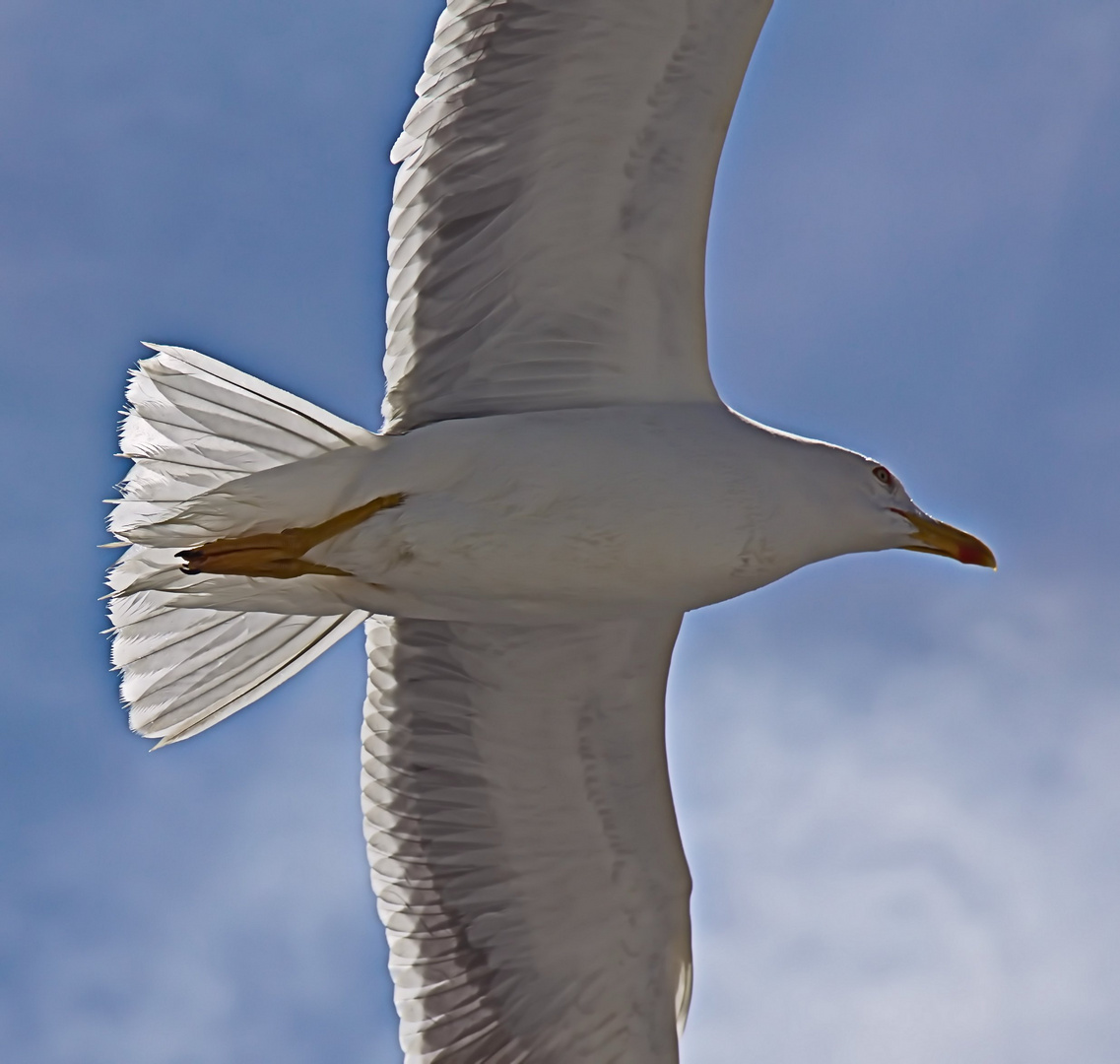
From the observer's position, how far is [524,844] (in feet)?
21.1

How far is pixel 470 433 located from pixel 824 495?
49.5 inches

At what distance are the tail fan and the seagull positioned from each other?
0.04ft

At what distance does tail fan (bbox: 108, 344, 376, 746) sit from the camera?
18.3 feet

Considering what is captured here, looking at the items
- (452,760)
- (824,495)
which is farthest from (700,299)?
(452,760)

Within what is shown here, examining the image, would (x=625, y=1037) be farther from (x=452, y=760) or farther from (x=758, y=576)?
(x=758, y=576)

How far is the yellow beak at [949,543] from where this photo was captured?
5.87 m

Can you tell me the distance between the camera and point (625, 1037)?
6.29 m

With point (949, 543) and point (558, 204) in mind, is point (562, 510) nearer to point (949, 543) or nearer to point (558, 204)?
point (558, 204)

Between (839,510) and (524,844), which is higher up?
(839,510)

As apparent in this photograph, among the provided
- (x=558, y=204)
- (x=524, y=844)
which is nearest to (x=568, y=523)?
(x=558, y=204)

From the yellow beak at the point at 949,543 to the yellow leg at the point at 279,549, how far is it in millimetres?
1916

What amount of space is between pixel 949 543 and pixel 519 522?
1.64 metres

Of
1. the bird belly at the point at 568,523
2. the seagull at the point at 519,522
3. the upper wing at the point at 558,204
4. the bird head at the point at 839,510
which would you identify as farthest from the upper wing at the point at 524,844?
the upper wing at the point at 558,204

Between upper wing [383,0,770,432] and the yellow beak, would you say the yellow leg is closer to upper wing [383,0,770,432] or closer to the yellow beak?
upper wing [383,0,770,432]
